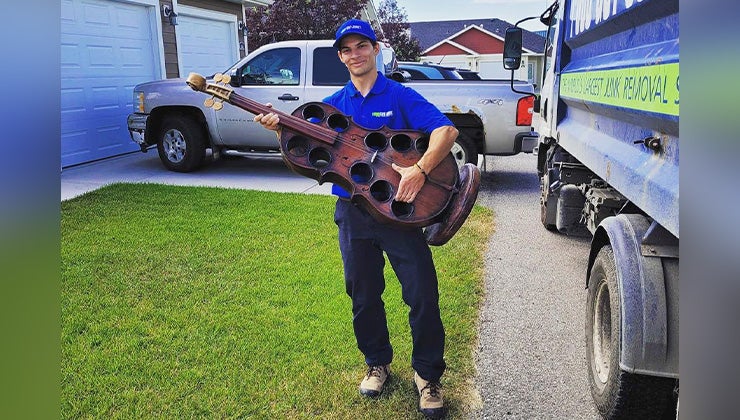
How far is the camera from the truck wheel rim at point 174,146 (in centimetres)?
934

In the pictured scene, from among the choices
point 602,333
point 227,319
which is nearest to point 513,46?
point 602,333

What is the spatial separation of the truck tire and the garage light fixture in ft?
33.6

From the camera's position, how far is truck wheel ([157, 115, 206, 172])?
9234 mm

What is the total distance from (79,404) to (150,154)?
8489 mm

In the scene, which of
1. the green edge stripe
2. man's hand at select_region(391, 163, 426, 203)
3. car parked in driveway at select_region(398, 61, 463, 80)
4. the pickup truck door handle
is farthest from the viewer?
car parked in driveway at select_region(398, 61, 463, 80)

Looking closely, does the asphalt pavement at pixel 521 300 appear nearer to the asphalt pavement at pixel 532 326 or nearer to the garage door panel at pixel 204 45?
the asphalt pavement at pixel 532 326

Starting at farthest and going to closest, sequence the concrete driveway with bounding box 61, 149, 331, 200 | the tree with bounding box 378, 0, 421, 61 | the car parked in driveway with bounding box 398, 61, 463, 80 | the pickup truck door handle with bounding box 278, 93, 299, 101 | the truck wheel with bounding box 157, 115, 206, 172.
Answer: the tree with bounding box 378, 0, 421, 61, the car parked in driveway with bounding box 398, 61, 463, 80, the truck wheel with bounding box 157, 115, 206, 172, the pickup truck door handle with bounding box 278, 93, 299, 101, the concrete driveway with bounding box 61, 149, 331, 200

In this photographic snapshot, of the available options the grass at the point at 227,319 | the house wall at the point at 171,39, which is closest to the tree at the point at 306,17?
the house wall at the point at 171,39

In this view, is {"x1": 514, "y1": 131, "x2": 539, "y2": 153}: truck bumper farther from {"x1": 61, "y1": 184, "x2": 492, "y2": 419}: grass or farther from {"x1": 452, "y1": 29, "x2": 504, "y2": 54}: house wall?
{"x1": 452, "y1": 29, "x2": 504, "y2": 54}: house wall

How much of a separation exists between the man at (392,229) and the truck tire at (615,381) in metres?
0.76

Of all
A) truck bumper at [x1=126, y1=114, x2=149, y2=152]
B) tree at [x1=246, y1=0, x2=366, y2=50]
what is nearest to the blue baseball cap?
truck bumper at [x1=126, y1=114, x2=149, y2=152]

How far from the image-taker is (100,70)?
996cm

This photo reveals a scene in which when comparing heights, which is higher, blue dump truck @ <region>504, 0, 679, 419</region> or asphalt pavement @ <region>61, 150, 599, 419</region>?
blue dump truck @ <region>504, 0, 679, 419</region>

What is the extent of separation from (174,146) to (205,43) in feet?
13.9
